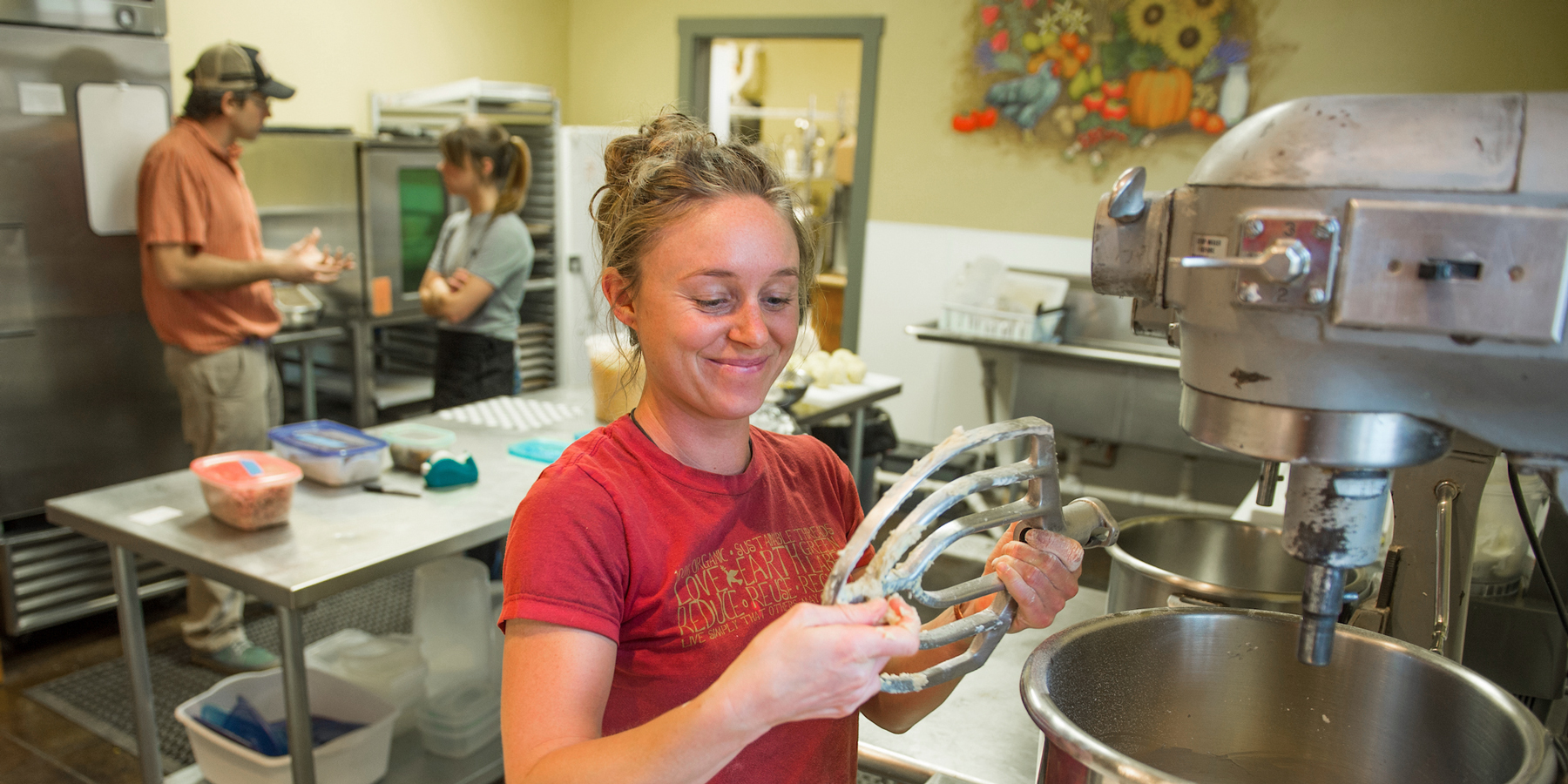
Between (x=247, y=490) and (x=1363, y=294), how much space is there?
1972mm

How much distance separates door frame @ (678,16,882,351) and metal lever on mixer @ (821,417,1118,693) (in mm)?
4051

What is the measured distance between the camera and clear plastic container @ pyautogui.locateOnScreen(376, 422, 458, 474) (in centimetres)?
244

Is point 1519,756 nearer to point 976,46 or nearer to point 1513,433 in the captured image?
point 1513,433


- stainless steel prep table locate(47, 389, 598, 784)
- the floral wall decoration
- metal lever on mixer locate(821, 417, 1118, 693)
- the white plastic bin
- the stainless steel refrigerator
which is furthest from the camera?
the floral wall decoration

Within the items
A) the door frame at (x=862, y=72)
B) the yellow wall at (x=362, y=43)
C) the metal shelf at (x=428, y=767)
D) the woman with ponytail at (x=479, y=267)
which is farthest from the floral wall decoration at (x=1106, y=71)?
the metal shelf at (x=428, y=767)

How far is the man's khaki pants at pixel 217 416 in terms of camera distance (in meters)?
3.09

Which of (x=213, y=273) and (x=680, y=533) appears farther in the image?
(x=213, y=273)

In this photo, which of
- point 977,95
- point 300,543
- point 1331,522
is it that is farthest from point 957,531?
point 977,95

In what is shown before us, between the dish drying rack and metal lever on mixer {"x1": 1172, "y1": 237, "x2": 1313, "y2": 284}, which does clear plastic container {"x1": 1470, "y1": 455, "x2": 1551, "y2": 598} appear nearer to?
metal lever on mixer {"x1": 1172, "y1": 237, "x2": 1313, "y2": 284}

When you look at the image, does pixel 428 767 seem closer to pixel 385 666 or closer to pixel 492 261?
pixel 385 666

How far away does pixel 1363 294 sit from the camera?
0.63m

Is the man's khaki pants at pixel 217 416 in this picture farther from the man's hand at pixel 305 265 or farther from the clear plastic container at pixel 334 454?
the clear plastic container at pixel 334 454

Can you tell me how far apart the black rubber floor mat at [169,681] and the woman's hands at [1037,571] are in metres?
1.91

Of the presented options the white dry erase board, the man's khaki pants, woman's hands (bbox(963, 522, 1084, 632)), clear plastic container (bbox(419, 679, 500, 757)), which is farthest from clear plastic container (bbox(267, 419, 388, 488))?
woman's hands (bbox(963, 522, 1084, 632))
